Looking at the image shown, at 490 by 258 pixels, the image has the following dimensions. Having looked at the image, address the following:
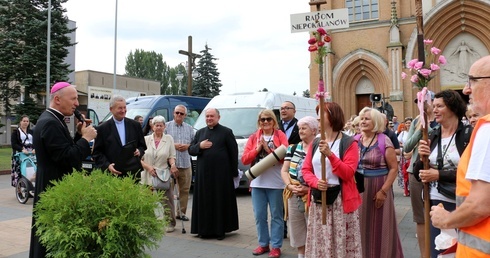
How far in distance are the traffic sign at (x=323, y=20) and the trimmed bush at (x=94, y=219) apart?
95.7 inches

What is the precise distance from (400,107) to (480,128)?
25.8m

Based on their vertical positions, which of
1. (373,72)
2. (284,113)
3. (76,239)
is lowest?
(76,239)

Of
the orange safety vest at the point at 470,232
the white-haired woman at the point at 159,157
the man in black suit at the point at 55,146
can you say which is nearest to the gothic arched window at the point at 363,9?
the white-haired woman at the point at 159,157

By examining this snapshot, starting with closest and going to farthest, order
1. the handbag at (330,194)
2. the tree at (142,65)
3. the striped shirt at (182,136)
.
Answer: the handbag at (330,194)
the striped shirt at (182,136)
the tree at (142,65)

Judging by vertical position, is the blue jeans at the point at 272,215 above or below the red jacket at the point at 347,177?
below

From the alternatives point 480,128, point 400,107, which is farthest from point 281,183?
point 400,107

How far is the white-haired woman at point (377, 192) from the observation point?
5082 mm

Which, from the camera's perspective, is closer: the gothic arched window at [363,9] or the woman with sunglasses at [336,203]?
the woman with sunglasses at [336,203]

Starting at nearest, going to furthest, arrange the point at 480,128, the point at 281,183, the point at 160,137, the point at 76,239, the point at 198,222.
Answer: the point at 480,128 < the point at 76,239 < the point at 281,183 < the point at 198,222 < the point at 160,137

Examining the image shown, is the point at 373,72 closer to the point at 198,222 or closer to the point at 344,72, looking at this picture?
the point at 344,72

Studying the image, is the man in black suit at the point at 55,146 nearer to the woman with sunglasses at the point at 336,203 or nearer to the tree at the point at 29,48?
the woman with sunglasses at the point at 336,203

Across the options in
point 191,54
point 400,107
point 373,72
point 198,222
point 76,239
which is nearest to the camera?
point 76,239

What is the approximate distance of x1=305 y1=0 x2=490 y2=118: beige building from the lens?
26.2m

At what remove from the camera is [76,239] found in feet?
10.5
